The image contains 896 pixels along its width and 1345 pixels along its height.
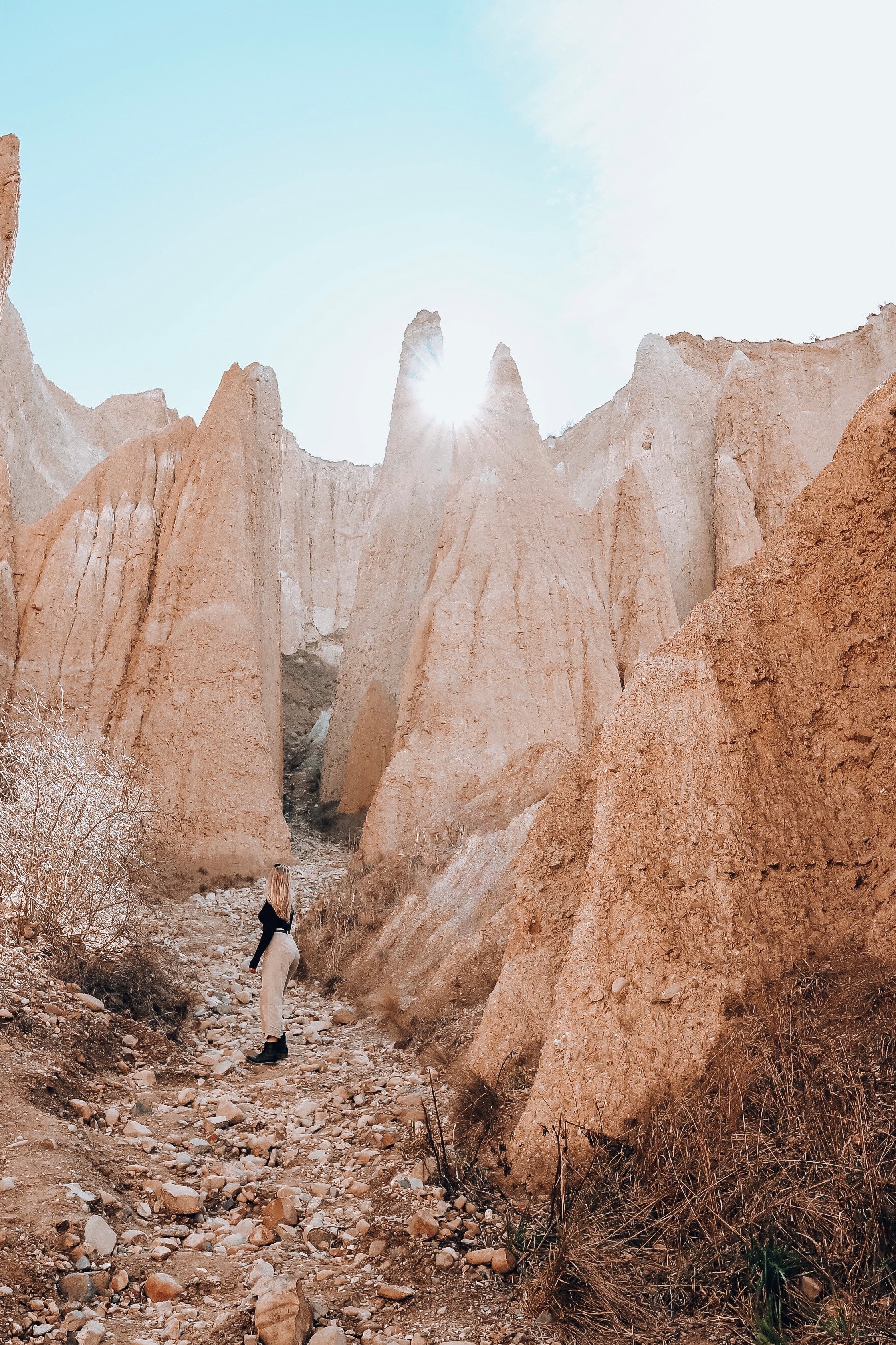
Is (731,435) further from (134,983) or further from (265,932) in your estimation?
(134,983)

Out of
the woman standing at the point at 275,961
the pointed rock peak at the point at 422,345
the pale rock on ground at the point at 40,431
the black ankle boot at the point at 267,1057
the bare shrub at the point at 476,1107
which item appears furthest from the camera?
the pointed rock peak at the point at 422,345

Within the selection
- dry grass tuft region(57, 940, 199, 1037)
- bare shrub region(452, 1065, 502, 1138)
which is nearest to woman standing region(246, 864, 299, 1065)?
dry grass tuft region(57, 940, 199, 1037)

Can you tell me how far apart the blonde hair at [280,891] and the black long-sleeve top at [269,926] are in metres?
0.03

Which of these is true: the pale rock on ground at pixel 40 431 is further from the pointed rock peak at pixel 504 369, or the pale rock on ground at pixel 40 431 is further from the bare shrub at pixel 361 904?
the bare shrub at pixel 361 904

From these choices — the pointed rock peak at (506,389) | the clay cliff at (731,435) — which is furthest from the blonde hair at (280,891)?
the clay cliff at (731,435)

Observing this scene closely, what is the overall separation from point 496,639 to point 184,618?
207 inches

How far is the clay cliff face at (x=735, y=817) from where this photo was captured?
154 inches

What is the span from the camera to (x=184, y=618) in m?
14.0

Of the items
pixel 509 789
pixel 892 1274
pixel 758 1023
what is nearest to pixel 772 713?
pixel 758 1023

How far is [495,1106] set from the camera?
457cm

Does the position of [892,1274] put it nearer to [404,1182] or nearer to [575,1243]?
[575,1243]

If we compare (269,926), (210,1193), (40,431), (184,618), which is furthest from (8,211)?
(40,431)

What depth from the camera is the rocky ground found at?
10.4 ft

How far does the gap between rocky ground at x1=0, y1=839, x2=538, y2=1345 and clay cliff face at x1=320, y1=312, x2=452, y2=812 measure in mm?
10376
